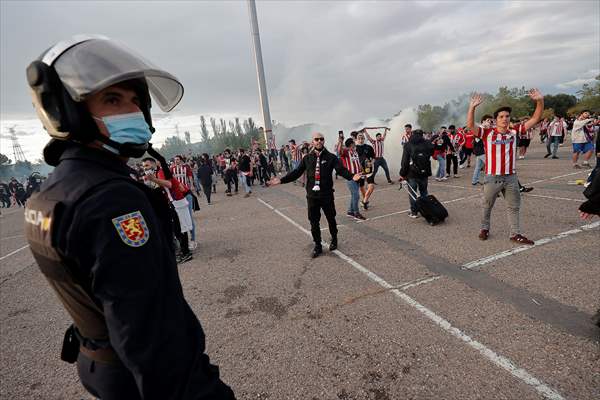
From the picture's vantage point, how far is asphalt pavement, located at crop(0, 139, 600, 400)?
2.44 metres

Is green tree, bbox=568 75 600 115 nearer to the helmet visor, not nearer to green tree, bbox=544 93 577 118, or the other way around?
green tree, bbox=544 93 577 118

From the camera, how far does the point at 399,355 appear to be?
8.84 ft

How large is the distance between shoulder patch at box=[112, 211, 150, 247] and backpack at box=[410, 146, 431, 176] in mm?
6637

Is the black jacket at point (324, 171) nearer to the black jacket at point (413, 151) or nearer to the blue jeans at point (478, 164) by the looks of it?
the black jacket at point (413, 151)

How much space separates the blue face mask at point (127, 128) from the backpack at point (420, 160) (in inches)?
252

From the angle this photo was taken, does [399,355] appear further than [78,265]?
Yes

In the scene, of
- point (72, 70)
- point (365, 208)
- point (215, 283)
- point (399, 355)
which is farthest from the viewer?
point (365, 208)

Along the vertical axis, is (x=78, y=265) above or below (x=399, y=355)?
above

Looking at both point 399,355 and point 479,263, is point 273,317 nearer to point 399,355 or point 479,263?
point 399,355

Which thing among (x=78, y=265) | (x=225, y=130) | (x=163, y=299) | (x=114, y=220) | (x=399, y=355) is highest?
(x=225, y=130)

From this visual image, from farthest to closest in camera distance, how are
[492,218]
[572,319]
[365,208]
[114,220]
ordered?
[365,208] < [492,218] < [572,319] < [114,220]

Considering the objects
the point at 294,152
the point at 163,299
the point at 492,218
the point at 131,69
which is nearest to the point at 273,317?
the point at 163,299

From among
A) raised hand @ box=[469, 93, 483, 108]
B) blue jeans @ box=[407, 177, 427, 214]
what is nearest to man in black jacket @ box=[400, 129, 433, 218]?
blue jeans @ box=[407, 177, 427, 214]

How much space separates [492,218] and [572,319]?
139 inches
